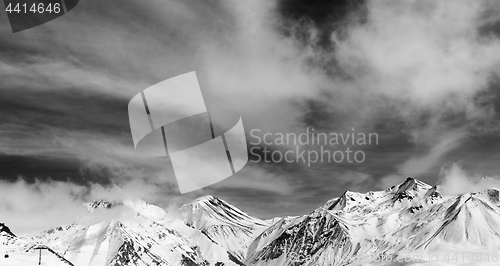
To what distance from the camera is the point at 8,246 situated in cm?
15612

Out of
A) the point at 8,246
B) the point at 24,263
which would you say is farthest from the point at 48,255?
the point at 8,246

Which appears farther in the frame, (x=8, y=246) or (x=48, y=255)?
(x=8, y=246)

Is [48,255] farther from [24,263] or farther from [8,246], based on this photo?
[8,246]

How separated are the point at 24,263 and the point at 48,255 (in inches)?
287

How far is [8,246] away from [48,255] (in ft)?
135

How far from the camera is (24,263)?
120 m

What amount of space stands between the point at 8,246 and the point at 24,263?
44.0m

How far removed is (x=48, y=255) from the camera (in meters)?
126

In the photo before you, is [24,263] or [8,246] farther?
[8,246]
